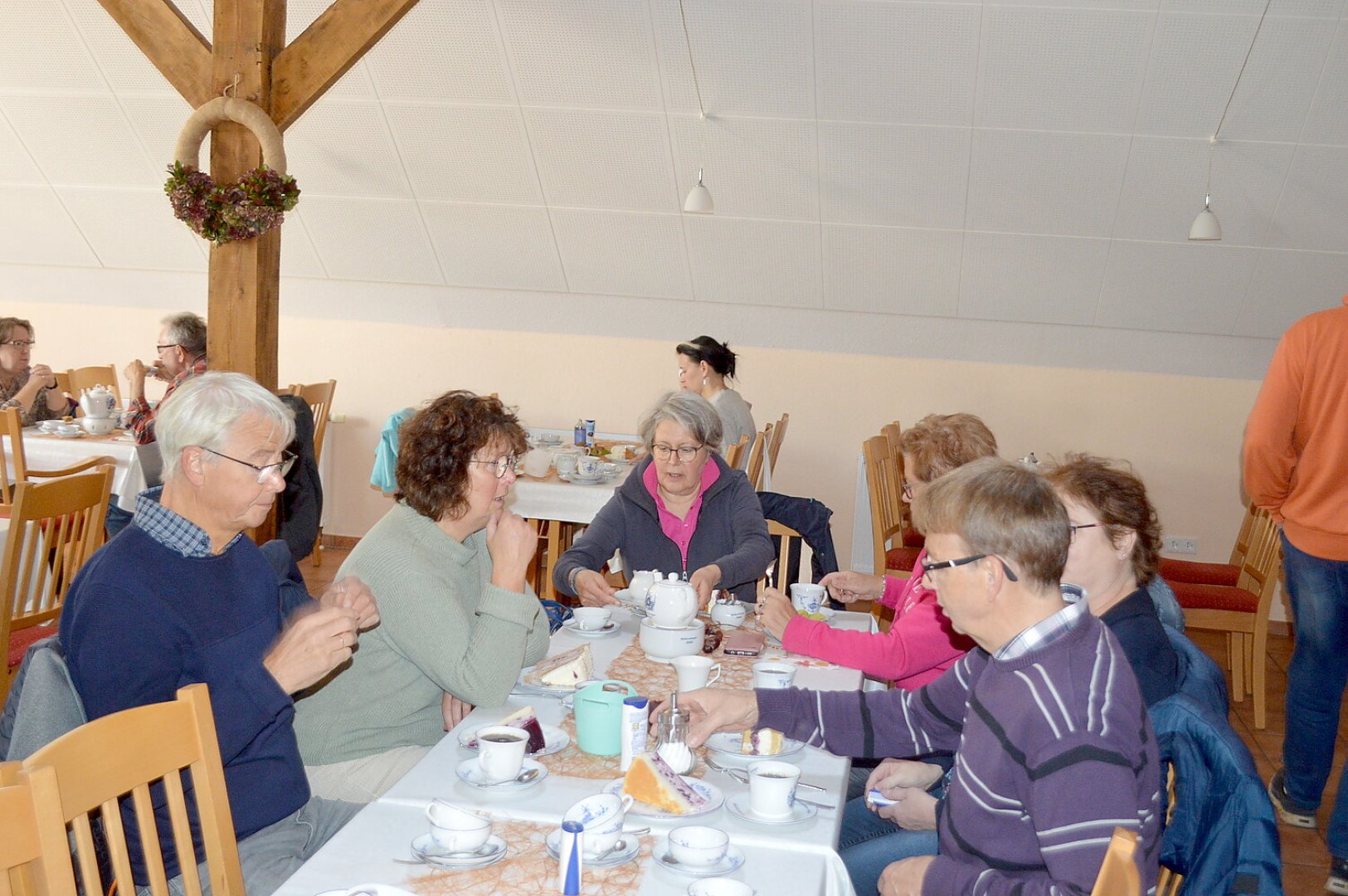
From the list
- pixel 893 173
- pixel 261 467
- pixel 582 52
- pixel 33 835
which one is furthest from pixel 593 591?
pixel 893 173

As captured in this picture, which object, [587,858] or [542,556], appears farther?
[542,556]

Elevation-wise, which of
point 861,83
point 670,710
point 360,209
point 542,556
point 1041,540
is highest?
point 861,83

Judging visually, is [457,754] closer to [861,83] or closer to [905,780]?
[905,780]

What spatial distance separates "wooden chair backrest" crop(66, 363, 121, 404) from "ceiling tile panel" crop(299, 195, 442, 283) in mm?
1277

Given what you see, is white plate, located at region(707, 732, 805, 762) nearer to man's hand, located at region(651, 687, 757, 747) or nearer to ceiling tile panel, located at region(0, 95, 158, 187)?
man's hand, located at region(651, 687, 757, 747)

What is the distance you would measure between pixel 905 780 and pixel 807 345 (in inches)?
174

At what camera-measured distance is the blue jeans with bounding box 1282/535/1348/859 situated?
320 cm

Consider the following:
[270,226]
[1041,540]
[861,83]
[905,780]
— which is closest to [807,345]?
[861,83]

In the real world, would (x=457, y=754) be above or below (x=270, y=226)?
below

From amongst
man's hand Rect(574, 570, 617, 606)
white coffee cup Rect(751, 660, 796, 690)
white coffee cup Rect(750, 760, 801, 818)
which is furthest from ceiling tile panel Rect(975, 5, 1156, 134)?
white coffee cup Rect(750, 760, 801, 818)

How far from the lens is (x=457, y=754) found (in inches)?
67.3

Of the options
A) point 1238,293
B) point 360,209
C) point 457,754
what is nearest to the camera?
point 457,754

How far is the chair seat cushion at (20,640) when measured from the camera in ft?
9.45

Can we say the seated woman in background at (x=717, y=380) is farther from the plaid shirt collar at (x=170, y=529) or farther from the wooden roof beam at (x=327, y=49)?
the plaid shirt collar at (x=170, y=529)
